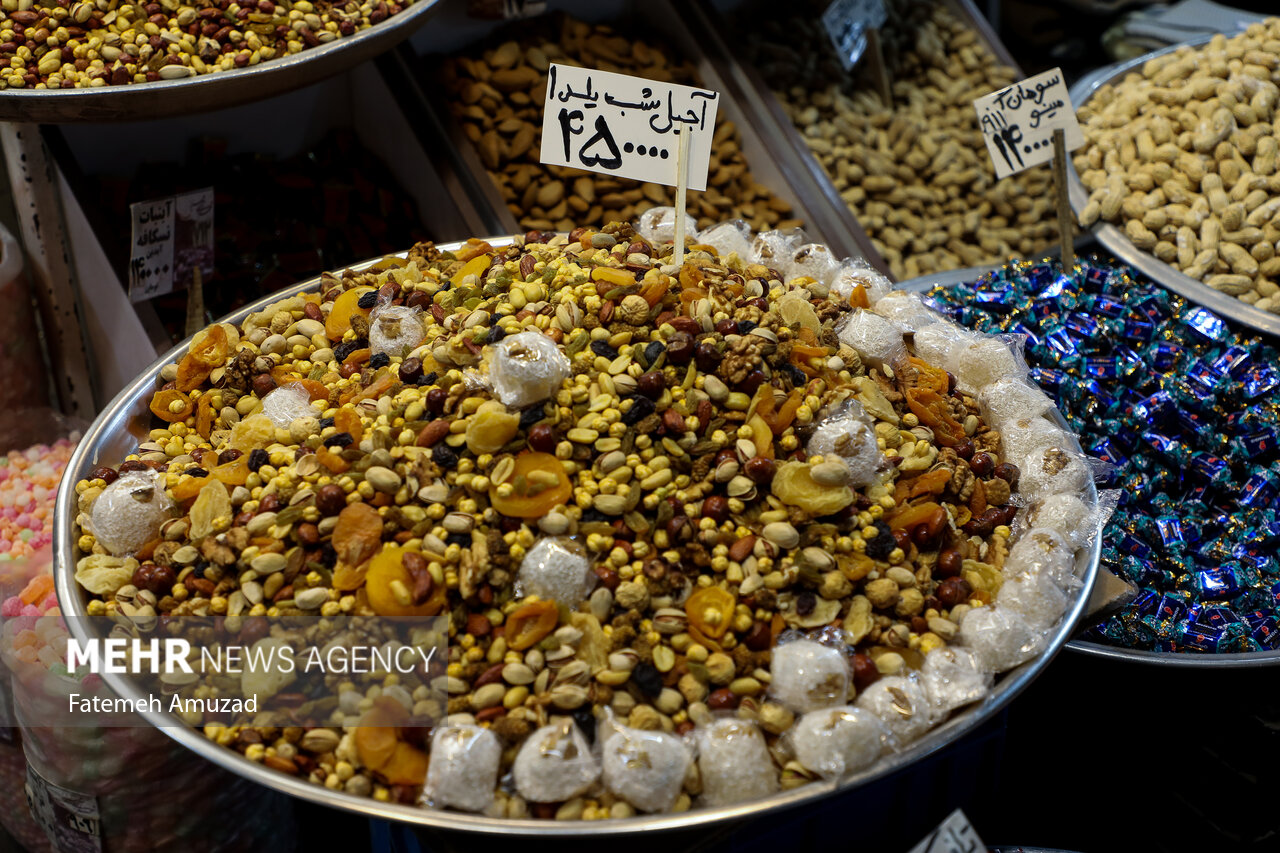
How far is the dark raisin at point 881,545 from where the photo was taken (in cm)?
119

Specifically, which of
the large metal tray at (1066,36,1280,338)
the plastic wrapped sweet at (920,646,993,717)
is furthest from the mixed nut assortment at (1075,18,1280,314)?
the plastic wrapped sweet at (920,646,993,717)

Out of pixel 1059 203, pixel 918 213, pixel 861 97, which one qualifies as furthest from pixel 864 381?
pixel 861 97

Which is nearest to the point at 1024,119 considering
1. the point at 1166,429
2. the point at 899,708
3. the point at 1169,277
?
the point at 1169,277

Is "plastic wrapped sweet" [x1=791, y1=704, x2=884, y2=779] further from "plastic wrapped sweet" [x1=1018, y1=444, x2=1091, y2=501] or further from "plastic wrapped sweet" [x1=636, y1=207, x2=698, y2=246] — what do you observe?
"plastic wrapped sweet" [x1=636, y1=207, x2=698, y2=246]

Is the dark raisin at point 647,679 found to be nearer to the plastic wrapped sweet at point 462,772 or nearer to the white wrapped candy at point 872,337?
the plastic wrapped sweet at point 462,772

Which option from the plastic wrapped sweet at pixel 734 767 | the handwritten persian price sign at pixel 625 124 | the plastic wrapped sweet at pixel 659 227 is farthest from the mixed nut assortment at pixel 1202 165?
the plastic wrapped sweet at pixel 734 767

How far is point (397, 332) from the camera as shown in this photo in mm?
1378

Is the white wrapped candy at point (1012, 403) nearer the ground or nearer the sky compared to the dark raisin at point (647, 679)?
nearer the sky

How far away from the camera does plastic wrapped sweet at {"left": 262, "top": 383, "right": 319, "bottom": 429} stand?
1306mm

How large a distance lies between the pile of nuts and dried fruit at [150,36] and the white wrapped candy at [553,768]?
49.8 inches

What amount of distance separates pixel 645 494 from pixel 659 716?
25cm

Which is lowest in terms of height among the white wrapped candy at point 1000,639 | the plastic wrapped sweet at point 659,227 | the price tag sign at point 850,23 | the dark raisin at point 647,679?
the dark raisin at point 647,679

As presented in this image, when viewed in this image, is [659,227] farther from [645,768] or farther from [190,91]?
[645,768]

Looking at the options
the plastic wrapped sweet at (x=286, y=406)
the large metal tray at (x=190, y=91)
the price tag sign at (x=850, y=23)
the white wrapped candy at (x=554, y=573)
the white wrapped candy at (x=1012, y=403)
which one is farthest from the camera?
the price tag sign at (x=850, y=23)
